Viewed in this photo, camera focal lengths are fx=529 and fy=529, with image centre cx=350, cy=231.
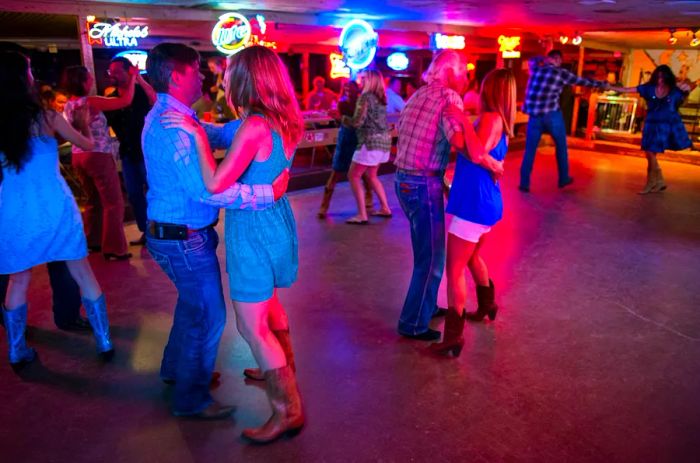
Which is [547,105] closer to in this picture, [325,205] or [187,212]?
[325,205]

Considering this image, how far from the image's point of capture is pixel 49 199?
283 cm

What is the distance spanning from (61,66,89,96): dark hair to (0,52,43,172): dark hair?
4.73 feet

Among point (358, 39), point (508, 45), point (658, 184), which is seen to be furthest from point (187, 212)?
point (508, 45)

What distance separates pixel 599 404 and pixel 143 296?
3.11 metres

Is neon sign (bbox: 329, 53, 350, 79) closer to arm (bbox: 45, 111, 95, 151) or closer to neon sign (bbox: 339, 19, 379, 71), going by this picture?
neon sign (bbox: 339, 19, 379, 71)

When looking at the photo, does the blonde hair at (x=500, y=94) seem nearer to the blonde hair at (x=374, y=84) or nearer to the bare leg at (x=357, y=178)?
the blonde hair at (x=374, y=84)

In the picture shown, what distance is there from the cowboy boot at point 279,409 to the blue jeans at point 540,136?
19.3 feet

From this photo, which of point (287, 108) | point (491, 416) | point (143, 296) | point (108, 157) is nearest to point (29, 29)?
point (108, 157)

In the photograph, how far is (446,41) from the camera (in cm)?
1139

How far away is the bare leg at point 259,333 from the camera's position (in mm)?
2287

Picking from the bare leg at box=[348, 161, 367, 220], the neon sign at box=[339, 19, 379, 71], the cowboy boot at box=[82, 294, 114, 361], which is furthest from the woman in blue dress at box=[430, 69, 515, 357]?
the neon sign at box=[339, 19, 379, 71]

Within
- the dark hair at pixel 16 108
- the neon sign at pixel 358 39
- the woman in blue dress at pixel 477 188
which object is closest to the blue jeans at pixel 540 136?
the neon sign at pixel 358 39

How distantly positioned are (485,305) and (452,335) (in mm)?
584

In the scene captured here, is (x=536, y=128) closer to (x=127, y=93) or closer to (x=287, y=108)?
(x=127, y=93)
